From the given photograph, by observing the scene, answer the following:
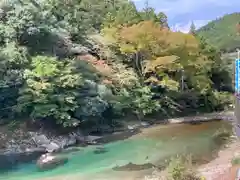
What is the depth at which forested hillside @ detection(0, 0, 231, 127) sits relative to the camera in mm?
24406

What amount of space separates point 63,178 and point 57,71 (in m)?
8.83

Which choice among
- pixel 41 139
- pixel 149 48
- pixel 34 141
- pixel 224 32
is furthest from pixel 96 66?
pixel 224 32

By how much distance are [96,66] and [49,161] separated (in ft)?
36.5

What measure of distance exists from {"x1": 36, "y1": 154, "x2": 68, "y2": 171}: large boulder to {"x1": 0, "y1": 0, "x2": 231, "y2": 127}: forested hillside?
3.53 m

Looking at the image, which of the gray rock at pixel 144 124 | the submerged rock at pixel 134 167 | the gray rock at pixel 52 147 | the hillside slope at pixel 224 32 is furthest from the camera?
the hillside slope at pixel 224 32

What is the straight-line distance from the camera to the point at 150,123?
99.1 feet

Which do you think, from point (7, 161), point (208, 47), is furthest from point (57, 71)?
point (208, 47)

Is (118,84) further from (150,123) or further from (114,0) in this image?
(114,0)

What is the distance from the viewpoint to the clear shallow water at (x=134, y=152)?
59.2ft

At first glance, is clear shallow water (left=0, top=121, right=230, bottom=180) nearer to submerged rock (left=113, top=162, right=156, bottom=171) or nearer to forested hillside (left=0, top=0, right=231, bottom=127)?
submerged rock (left=113, top=162, right=156, bottom=171)

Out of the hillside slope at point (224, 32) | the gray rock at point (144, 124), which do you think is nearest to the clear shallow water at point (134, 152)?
the gray rock at point (144, 124)

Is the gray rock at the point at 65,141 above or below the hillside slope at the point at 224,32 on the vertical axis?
below

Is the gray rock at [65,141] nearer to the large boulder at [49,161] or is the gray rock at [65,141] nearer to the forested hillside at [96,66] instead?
the forested hillside at [96,66]

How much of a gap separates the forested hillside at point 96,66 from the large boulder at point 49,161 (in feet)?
11.6
